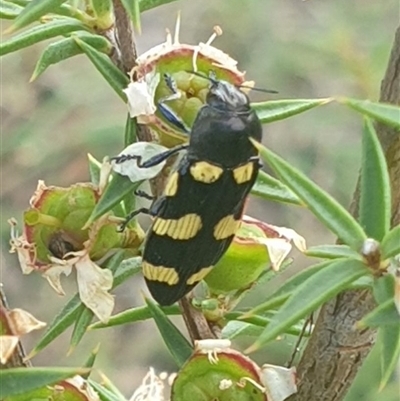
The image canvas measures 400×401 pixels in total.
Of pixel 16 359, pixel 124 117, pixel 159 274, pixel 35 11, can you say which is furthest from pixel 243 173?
pixel 124 117

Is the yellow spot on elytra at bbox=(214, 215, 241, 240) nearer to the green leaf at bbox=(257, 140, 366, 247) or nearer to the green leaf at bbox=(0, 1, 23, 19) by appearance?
the green leaf at bbox=(257, 140, 366, 247)

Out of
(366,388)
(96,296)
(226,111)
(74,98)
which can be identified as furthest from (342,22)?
(96,296)

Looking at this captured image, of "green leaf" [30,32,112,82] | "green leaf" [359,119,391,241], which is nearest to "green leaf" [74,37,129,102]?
"green leaf" [30,32,112,82]

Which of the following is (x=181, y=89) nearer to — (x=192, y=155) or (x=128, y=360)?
(x=192, y=155)

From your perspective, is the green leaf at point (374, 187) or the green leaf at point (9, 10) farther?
the green leaf at point (9, 10)

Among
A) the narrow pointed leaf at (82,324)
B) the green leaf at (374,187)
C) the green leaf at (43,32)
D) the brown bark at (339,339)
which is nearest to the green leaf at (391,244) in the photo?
the green leaf at (374,187)

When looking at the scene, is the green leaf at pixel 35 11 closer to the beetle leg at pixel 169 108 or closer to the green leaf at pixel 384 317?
the beetle leg at pixel 169 108
